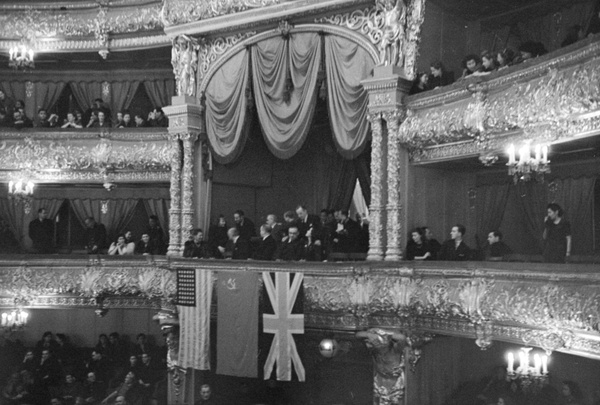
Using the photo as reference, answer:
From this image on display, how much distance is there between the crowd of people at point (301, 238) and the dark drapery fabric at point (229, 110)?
1.70m

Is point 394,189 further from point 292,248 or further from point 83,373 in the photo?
point 83,373

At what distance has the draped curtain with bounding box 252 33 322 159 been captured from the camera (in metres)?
15.7

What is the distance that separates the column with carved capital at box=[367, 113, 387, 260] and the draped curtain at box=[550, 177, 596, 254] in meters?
3.29

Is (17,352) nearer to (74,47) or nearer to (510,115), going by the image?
(74,47)

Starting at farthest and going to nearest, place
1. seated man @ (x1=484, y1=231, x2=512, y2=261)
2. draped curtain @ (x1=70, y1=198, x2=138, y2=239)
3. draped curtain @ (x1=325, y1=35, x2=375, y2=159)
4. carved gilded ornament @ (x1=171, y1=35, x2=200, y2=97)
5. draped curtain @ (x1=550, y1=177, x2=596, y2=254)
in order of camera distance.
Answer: draped curtain @ (x1=70, y1=198, x2=138, y2=239)
carved gilded ornament @ (x1=171, y1=35, x2=200, y2=97)
draped curtain @ (x1=325, y1=35, x2=375, y2=159)
draped curtain @ (x1=550, y1=177, x2=596, y2=254)
seated man @ (x1=484, y1=231, x2=512, y2=261)

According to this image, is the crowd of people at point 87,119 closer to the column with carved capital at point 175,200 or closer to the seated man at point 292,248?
the column with carved capital at point 175,200

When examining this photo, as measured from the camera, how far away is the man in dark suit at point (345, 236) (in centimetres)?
1504

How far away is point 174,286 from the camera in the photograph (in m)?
17.2

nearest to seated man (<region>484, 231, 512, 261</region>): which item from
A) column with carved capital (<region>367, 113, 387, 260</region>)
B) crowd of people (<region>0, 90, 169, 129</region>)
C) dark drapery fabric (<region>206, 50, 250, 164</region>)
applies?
column with carved capital (<region>367, 113, 387, 260</region>)

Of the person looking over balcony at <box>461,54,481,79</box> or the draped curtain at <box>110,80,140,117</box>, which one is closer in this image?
the person looking over balcony at <box>461,54,481,79</box>

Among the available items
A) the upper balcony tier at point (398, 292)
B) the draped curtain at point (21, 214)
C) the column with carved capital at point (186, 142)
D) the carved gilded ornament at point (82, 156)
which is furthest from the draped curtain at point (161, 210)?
the column with carved capital at point (186, 142)

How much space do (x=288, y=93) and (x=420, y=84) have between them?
9.54 ft

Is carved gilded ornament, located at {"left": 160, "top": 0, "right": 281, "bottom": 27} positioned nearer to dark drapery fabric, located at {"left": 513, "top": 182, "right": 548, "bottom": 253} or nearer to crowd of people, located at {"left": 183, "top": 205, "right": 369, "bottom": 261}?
crowd of people, located at {"left": 183, "top": 205, "right": 369, "bottom": 261}

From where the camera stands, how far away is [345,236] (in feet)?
49.3
